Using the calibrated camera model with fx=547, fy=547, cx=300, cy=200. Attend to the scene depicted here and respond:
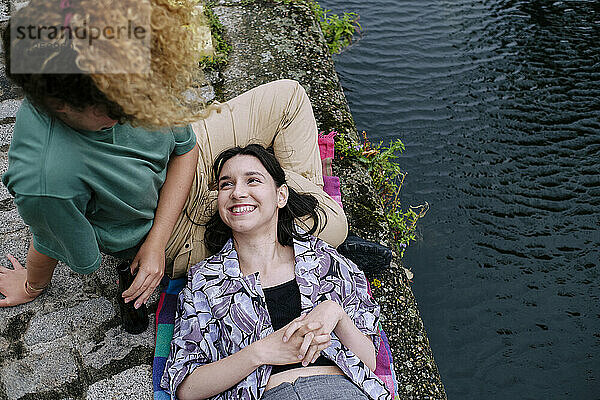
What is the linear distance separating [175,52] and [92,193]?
619mm

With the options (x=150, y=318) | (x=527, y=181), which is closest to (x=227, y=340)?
(x=150, y=318)

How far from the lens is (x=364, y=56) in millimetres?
6281

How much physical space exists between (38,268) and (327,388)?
55.0 inches

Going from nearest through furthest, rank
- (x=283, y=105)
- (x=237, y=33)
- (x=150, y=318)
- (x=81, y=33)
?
(x=81, y=33) < (x=150, y=318) < (x=283, y=105) < (x=237, y=33)

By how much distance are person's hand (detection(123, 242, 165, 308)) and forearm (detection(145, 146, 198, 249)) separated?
36 mm

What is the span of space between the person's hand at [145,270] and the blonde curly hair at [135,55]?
29.8 inches

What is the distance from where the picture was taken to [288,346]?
2156 mm

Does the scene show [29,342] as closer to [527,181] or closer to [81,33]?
[81,33]

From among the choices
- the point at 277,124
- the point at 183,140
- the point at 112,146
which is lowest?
the point at 277,124

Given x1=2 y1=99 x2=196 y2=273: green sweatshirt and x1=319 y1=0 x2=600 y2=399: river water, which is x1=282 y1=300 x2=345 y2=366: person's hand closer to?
x1=2 y1=99 x2=196 y2=273: green sweatshirt

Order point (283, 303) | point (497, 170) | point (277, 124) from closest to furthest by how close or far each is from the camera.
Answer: point (283, 303)
point (277, 124)
point (497, 170)

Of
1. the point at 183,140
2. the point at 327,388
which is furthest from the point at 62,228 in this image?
the point at 327,388

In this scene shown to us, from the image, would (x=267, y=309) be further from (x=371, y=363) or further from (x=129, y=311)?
(x=129, y=311)

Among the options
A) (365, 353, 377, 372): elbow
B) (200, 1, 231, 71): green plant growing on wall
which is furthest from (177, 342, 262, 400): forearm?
(200, 1, 231, 71): green plant growing on wall
